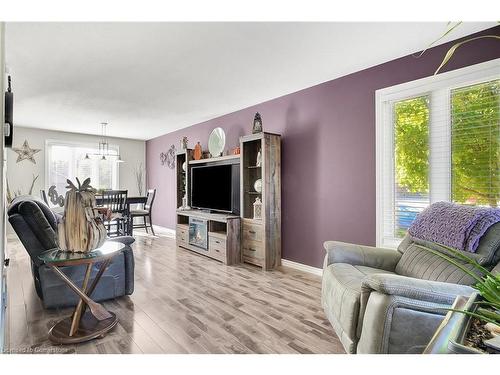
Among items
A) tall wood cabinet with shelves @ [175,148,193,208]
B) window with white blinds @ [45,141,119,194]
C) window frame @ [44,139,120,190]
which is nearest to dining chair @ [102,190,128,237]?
tall wood cabinet with shelves @ [175,148,193,208]

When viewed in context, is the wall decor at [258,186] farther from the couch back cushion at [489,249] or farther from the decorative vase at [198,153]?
the couch back cushion at [489,249]

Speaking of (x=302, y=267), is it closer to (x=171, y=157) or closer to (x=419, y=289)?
(x=419, y=289)

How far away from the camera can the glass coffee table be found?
5.98ft

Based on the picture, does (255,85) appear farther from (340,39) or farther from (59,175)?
(59,175)

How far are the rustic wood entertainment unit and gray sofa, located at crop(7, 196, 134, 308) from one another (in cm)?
157

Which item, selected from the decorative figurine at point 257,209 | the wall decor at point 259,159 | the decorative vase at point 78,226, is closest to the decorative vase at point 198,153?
the wall decor at point 259,159

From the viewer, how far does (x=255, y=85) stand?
136 inches

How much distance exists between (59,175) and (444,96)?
7116mm

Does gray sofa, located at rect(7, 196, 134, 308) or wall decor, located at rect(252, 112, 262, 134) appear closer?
gray sofa, located at rect(7, 196, 134, 308)

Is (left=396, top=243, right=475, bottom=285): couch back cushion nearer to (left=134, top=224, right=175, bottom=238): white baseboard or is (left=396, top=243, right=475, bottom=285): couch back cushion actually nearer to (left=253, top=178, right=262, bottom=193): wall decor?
(left=253, top=178, right=262, bottom=193): wall decor

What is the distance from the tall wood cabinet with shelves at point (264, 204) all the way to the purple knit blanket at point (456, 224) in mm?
1804

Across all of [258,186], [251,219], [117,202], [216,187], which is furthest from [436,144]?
[117,202]

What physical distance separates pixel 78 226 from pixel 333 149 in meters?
2.64

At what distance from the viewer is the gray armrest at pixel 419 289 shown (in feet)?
4.49
